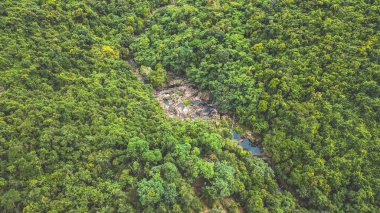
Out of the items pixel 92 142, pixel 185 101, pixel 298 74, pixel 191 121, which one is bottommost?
pixel 185 101

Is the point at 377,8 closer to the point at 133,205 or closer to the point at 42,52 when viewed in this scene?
the point at 133,205

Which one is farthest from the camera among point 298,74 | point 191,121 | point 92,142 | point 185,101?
point 185,101

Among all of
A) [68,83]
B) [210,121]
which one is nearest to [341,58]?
[210,121]

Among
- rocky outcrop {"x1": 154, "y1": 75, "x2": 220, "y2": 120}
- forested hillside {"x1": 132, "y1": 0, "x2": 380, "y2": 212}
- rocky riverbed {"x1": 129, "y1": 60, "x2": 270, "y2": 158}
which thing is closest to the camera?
forested hillside {"x1": 132, "y1": 0, "x2": 380, "y2": 212}

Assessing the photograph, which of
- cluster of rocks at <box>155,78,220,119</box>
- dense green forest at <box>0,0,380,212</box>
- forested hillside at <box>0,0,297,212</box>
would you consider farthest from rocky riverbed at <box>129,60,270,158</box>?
forested hillside at <box>0,0,297,212</box>

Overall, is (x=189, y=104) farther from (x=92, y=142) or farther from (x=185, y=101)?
(x=92, y=142)

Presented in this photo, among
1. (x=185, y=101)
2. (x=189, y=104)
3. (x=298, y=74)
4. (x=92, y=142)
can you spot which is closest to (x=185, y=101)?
(x=185, y=101)

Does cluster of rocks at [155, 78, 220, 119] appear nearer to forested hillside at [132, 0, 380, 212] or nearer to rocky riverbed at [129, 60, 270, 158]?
rocky riverbed at [129, 60, 270, 158]
